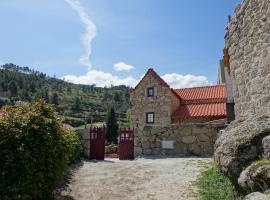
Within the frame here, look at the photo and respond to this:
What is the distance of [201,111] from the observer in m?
25.5

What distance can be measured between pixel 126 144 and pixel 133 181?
5.64m

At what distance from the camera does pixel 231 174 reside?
18.2 feet

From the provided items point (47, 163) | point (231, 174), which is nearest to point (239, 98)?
point (231, 174)

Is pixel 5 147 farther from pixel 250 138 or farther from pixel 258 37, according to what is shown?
pixel 258 37

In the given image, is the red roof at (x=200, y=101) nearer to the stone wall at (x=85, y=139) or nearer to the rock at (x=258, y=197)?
the stone wall at (x=85, y=139)

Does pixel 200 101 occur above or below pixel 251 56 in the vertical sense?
above

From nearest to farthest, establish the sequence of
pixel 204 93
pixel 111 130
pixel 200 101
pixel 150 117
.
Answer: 1. pixel 200 101
2. pixel 150 117
3. pixel 204 93
4. pixel 111 130

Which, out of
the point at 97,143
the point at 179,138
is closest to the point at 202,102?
the point at 179,138

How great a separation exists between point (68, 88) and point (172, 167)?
119745mm

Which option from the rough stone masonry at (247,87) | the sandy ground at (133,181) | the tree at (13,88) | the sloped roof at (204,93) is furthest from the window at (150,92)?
the tree at (13,88)

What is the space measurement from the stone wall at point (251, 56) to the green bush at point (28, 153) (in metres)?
3.93

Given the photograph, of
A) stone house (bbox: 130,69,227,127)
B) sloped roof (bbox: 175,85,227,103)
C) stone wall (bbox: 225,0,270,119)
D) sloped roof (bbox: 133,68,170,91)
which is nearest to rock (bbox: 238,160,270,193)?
stone wall (bbox: 225,0,270,119)

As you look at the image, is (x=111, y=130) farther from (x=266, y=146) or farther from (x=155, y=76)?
(x=266, y=146)

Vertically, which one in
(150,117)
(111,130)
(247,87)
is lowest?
(247,87)
